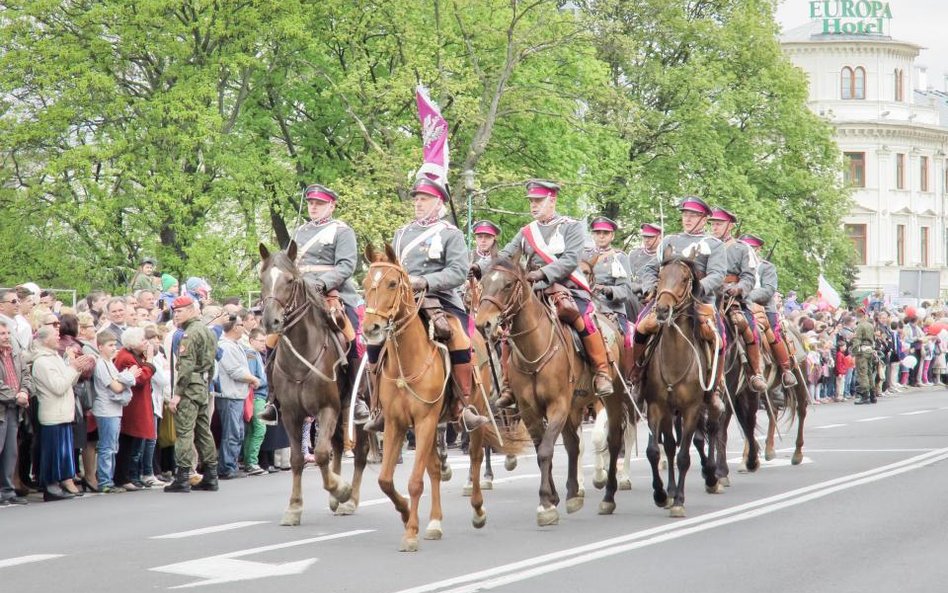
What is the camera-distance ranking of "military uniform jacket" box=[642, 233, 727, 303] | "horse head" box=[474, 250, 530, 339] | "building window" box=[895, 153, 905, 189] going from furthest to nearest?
"building window" box=[895, 153, 905, 189]
"military uniform jacket" box=[642, 233, 727, 303]
"horse head" box=[474, 250, 530, 339]

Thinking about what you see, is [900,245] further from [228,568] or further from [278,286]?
[228,568]

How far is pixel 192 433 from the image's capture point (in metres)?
17.8

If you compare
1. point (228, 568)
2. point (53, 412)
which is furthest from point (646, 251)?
point (228, 568)

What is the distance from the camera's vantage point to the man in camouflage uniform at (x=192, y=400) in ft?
58.2

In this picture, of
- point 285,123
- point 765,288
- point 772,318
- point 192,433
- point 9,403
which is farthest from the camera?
point 285,123

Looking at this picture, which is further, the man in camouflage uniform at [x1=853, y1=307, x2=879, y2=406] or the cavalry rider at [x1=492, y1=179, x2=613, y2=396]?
the man in camouflage uniform at [x1=853, y1=307, x2=879, y2=406]

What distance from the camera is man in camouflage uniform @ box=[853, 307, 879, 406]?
38.4m

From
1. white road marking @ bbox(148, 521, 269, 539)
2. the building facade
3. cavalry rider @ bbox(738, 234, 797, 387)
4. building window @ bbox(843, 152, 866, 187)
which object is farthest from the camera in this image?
building window @ bbox(843, 152, 866, 187)

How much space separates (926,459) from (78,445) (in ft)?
33.9

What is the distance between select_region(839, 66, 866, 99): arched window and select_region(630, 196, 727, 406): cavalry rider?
79730mm

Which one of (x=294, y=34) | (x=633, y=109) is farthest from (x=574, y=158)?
(x=294, y=34)

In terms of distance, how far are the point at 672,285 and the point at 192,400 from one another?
614cm

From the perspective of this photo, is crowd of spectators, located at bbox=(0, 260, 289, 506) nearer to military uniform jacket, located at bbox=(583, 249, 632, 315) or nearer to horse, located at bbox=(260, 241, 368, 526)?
horse, located at bbox=(260, 241, 368, 526)

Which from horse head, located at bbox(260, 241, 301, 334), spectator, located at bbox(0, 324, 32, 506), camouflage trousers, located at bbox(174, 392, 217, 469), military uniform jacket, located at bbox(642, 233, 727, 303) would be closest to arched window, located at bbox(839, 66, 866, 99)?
camouflage trousers, located at bbox(174, 392, 217, 469)
